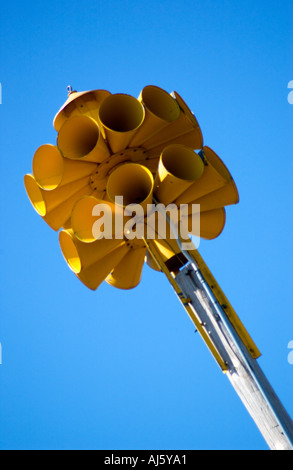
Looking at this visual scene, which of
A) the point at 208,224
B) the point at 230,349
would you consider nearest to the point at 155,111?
the point at 208,224

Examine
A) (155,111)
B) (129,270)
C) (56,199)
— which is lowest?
(129,270)

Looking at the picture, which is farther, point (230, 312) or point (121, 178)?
point (121, 178)

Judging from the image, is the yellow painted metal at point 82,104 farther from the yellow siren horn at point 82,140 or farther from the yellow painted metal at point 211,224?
the yellow painted metal at point 211,224

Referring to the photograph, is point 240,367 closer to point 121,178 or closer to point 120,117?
point 121,178

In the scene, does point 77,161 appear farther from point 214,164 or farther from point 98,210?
point 214,164

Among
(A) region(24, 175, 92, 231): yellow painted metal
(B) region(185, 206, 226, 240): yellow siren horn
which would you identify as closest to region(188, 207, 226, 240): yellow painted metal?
(B) region(185, 206, 226, 240): yellow siren horn

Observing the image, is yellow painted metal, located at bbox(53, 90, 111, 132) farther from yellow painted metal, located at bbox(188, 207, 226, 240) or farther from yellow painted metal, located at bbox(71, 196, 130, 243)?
yellow painted metal, located at bbox(188, 207, 226, 240)

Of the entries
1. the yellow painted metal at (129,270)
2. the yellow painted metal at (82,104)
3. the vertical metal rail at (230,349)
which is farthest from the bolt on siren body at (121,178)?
the vertical metal rail at (230,349)
